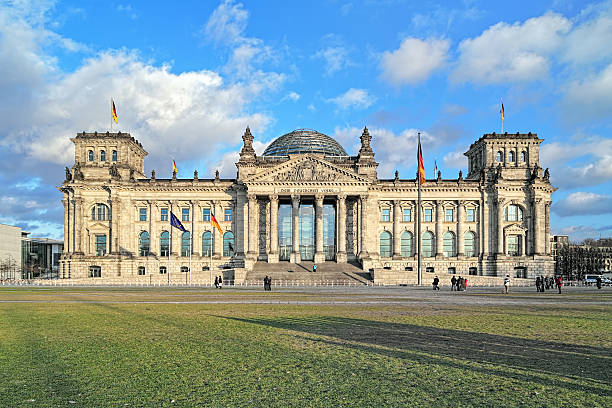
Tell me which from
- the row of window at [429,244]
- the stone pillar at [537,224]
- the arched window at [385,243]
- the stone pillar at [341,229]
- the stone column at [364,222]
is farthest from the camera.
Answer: the arched window at [385,243]

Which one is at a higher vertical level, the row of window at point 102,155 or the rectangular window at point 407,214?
the row of window at point 102,155

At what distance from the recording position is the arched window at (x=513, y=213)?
94375mm

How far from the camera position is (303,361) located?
14.4 meters

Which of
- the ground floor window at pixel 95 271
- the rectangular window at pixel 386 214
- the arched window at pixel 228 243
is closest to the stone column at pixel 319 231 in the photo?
the rectangular window at pixel 386 214

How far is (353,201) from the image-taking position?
94000 millimetres

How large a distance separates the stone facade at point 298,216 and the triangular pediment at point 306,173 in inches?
24.6

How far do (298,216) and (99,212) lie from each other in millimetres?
35797

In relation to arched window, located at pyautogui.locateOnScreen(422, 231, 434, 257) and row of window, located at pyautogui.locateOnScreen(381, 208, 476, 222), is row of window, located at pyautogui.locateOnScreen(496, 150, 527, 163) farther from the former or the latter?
arched window, located at pyautogui.locateOnScreen(422, 231, 434, 257)

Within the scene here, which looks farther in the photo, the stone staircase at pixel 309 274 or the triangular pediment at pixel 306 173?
the triangular pediment at pixel 306 173

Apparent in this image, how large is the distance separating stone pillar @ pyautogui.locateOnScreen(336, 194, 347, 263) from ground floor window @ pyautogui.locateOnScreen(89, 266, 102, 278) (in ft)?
137

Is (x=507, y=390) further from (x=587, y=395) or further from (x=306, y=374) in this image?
(x=306, y=374)

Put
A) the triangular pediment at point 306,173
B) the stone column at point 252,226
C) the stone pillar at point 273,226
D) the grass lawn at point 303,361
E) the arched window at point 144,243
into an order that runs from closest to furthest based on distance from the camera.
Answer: the grass lawn at point 303,361, the stone pillar at point 273,226, the triangular pediment at point 306,173, the stone column at point 252,226, the arched window at point 144,243

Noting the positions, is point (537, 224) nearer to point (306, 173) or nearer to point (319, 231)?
point (319, 231)

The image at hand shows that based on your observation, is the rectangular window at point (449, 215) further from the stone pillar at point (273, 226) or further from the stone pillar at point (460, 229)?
the stone pillar at point (273, 226)
